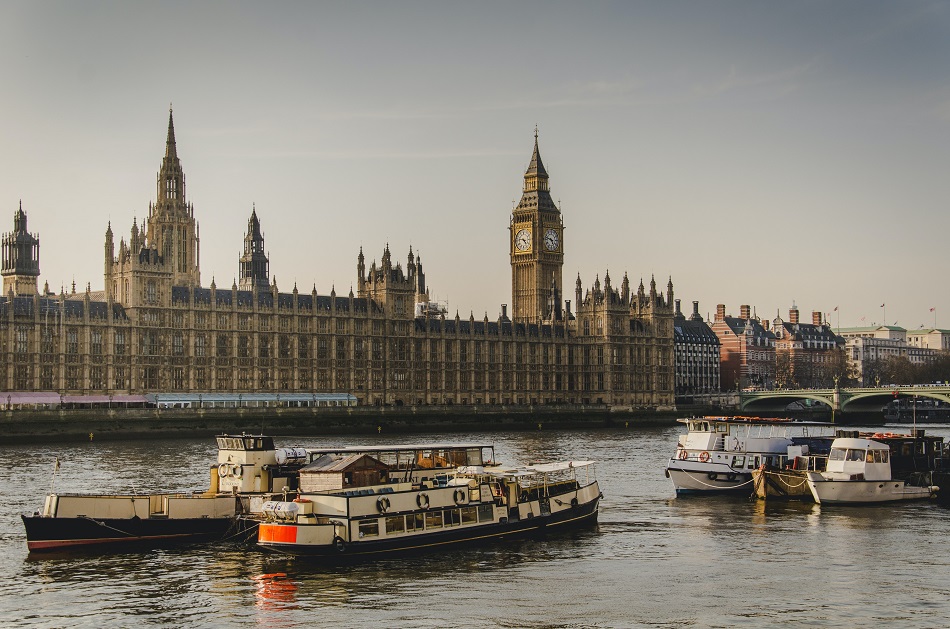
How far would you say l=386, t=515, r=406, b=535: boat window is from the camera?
1839 inches

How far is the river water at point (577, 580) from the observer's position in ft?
125

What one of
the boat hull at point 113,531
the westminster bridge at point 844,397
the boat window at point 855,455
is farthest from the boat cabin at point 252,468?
the westminster bridge at point 844,397

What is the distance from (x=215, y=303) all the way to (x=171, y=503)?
314ft

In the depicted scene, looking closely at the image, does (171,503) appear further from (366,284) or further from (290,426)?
(366,284)

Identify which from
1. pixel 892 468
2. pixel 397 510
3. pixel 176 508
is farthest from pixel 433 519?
pixel 892 468

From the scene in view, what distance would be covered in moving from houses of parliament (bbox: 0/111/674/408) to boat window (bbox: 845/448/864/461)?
3518 inches

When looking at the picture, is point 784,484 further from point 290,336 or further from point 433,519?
Result: point 290,336

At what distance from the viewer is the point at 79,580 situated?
142 feet

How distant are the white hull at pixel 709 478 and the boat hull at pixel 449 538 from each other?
467 inches

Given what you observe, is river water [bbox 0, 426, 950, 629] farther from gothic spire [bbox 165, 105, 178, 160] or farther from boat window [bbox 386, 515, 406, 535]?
gothic spire [bbox 165, 105, 178, 160]

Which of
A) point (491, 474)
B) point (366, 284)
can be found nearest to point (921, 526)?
point (491, 474)

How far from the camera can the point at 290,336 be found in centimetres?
15088

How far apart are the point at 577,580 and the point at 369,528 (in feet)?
25.3

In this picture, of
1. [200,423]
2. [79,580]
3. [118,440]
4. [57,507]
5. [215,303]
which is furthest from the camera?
[215,303]
